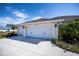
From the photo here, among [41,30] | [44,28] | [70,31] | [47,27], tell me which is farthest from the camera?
[41,30]

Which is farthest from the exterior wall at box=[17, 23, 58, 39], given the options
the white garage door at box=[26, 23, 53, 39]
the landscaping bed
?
the landscaping bed

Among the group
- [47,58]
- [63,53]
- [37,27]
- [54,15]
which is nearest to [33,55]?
[47,58]

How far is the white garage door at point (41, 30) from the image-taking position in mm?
5386

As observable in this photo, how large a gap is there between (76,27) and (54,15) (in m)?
1.17

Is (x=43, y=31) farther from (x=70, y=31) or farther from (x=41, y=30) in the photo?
(x=70, y=31)

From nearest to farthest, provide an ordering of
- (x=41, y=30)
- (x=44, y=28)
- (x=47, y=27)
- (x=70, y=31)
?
(x=70, y=31)
(x=47, y=27)
(x=44, y=28)
(x=41, y=30)

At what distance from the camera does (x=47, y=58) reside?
136 inches

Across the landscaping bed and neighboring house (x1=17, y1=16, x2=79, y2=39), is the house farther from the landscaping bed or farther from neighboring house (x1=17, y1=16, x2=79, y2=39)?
the landscaping bed

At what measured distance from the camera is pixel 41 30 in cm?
573

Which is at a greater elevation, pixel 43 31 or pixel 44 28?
pixel 44 28

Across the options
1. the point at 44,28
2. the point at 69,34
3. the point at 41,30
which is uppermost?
the point at 44,28

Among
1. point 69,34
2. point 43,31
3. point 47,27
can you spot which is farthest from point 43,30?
point 69,34

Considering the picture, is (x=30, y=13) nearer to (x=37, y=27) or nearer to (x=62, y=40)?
(x=37, y=27)

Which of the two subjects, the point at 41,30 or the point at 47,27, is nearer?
the point at 47,27
